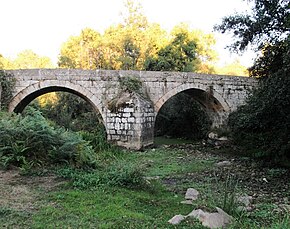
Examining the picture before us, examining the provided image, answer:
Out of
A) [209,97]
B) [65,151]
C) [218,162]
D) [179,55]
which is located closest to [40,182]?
[65,151]

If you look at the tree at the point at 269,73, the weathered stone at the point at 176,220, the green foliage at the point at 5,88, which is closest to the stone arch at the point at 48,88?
the green foliage at the point at 5,88

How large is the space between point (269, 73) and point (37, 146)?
6199 millimetres

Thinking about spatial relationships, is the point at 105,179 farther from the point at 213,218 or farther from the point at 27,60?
the point at 27,60

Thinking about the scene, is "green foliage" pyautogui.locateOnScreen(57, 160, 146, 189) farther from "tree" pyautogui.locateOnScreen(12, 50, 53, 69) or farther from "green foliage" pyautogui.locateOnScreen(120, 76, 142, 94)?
"tree" pyautogui.locateOnScreen(12, 50, 53, 69)

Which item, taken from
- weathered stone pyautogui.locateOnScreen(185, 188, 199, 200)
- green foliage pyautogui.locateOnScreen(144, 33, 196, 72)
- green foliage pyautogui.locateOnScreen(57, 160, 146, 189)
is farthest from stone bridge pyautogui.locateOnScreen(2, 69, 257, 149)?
green foliage pyautogui.locateOnScreen(144, 33, 196, 72)

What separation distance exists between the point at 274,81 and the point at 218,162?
365cm

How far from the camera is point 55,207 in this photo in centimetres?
427

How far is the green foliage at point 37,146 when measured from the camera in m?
6.42

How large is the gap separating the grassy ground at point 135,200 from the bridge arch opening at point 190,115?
24.8 feet

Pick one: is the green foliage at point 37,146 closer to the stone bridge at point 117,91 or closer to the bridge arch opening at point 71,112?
the stone bridge at point 117,91

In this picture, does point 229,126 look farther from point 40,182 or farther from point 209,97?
point 40,182

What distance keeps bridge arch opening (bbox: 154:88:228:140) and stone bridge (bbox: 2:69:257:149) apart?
7.07 feet

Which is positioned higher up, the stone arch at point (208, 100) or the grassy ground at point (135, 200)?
the stone arch at point (208, 100)

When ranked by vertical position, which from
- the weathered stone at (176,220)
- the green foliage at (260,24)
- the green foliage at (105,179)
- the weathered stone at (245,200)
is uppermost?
the green foliage at (260,24)
